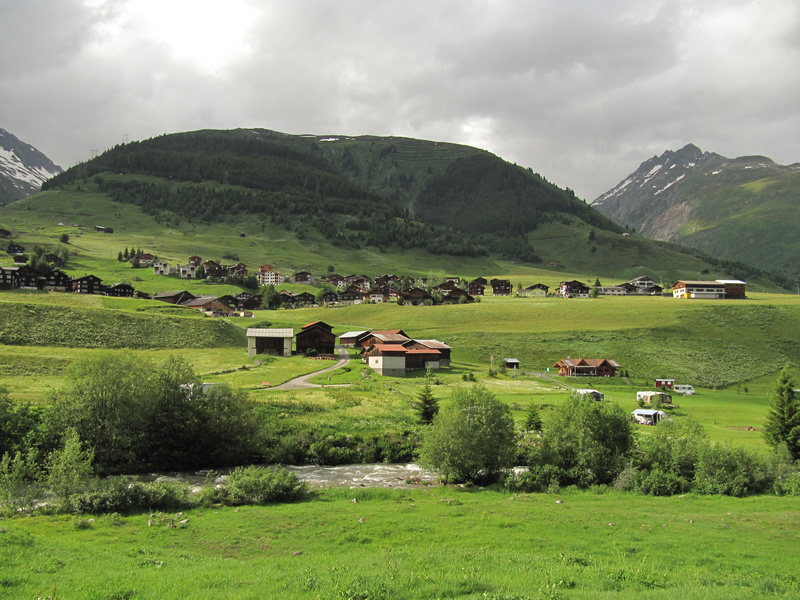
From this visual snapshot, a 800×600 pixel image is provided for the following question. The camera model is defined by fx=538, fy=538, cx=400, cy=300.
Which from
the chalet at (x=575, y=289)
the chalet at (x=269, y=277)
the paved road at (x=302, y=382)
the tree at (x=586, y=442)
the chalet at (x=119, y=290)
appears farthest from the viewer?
the chalet at (x=269, y=277)

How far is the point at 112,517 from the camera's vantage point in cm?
2489

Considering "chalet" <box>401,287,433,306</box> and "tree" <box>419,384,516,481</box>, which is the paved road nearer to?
"tree" <box>419,384,516,481</box>

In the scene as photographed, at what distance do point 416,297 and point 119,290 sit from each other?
238 ft

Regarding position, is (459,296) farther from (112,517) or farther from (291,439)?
(112,517)

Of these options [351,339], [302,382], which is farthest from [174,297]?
[302,382]

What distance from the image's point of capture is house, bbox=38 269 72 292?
115562 millimetres

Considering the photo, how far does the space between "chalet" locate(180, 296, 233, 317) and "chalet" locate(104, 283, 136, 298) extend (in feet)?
42.5

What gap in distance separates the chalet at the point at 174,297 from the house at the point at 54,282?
61.6 ft

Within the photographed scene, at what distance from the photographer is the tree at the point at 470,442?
34.4 m

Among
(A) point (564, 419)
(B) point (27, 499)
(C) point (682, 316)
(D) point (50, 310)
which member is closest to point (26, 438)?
(B) point (27, 499)

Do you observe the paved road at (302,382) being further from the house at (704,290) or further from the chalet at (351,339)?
the house at (704,290)

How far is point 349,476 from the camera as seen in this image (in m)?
36.6

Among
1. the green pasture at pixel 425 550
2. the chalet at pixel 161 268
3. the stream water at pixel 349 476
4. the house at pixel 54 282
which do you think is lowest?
the stream water at pixel 349 476

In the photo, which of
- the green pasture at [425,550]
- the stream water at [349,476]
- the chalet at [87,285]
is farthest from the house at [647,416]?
the chalet at [87,285]
